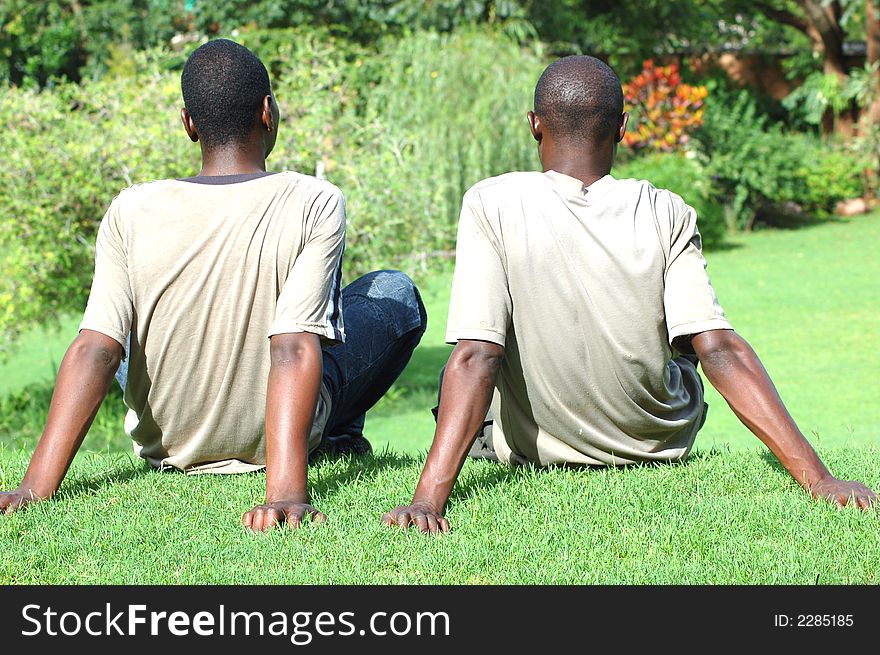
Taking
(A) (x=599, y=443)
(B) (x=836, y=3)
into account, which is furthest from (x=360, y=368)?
(B) (x=836, y=3)

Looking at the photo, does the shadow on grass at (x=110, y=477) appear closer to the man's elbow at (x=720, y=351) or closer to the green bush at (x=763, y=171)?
the man's elbow at (x=720, y=351)

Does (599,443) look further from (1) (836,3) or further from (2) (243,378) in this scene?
(1) (836,3)

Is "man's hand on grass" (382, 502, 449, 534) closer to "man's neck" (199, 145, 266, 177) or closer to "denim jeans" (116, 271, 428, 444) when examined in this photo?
"denim jeans" (116, 271, 428, 444)

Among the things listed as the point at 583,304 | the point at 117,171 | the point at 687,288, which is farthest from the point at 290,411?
the point at 117,171

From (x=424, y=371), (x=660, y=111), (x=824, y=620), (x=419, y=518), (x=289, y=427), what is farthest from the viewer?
(x=660, y=111)

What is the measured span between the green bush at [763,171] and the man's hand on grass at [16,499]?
51.8ft

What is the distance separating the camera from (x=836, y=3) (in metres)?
22.0

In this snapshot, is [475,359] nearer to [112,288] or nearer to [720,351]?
[720,351]

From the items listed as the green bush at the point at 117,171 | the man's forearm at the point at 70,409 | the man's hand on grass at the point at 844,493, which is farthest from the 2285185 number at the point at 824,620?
the green bush at the point at 117,171

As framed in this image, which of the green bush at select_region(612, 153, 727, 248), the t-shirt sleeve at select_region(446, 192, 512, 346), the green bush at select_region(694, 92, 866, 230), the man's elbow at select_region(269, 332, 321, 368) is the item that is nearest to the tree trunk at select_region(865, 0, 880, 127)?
the green bush at select_region(694, 92, 866, 230)

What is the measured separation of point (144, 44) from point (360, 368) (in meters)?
17.6

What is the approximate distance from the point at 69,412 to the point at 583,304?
1.67m

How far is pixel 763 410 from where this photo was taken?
136 inches

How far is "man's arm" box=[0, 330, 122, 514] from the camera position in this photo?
353 centimetres
